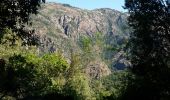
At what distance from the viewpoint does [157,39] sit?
3544 cm

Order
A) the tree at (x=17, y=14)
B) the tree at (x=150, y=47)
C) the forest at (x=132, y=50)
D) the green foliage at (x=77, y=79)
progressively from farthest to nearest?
the green foliage at (x=77, y=79)
the tree at (x=150, y=47)
the forest at (x=132, y=50)
the tree at (x=17, y=14)

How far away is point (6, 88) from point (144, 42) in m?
29.7

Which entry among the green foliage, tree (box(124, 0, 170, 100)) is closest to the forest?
tree (box(124, 0, 170, 100))

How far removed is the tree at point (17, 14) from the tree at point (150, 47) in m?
16.3

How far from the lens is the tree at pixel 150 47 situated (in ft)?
115

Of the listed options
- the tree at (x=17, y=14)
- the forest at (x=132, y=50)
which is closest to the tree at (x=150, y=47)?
the forest at (x=132, y=50)

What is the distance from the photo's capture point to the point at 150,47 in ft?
117

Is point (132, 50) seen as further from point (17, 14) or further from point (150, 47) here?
point (17, 14)

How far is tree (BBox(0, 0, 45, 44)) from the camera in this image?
67.5 ft

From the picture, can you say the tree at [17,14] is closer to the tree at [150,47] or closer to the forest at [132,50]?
the forest at [132,50]

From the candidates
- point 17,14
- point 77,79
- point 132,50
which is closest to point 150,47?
point 132,50

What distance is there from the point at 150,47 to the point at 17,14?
17346 mm

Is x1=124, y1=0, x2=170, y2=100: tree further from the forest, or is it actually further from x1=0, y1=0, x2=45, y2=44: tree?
x1=0, y1=0, x2=45, y2=44: tree

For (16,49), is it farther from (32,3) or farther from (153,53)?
(32,3)
